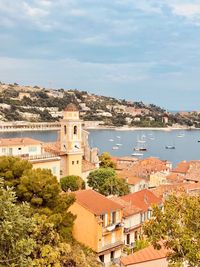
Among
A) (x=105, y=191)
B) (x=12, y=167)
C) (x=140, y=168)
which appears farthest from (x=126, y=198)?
(x=140, y=168)

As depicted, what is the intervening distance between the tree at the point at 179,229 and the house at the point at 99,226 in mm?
8775

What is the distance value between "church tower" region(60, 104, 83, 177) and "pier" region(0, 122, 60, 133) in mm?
125751

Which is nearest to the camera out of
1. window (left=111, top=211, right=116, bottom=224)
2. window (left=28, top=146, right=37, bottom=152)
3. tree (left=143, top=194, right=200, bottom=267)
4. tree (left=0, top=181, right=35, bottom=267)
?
tree (left=143, top=194, right=200, bottom=267)

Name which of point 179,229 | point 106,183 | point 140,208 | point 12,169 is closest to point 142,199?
point 140,208

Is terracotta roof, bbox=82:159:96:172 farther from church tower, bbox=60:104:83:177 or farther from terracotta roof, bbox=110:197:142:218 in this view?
terracotta roof, bbox=110:197:142:218

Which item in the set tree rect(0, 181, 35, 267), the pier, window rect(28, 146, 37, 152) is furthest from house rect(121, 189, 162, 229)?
the pier

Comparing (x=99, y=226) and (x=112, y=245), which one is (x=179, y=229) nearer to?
(x=99, y=226)

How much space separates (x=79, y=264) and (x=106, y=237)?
17.8 ft

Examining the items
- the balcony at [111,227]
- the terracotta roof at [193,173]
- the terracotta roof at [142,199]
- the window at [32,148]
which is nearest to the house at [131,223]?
the terracotta roof at [142,199]

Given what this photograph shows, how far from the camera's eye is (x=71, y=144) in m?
33.4

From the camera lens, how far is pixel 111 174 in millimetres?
31062

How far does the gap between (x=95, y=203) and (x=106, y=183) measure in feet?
33.2

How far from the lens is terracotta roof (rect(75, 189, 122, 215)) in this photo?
736 inches

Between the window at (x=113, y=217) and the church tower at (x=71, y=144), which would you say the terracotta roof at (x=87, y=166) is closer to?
the church tower at (x=71, y=144)
